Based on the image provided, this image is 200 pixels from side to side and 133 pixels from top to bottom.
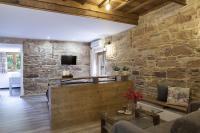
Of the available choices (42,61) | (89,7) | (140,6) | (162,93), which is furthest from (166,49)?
(42,61)

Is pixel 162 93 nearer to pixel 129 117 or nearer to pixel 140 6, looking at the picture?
pixel 129 117

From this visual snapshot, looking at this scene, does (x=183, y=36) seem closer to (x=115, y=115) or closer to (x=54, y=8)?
(x=115, y=115)

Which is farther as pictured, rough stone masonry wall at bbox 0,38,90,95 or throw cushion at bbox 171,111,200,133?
rough stone masonry wall at bbox 0,38,90,95

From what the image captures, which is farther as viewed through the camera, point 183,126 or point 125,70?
point 125,70

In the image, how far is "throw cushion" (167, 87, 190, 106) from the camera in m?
3.01

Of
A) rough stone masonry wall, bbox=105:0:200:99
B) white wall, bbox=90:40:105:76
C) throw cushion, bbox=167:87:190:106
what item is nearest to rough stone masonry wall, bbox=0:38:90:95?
white wall, bbox=90:40:105:76

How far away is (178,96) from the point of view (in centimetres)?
311

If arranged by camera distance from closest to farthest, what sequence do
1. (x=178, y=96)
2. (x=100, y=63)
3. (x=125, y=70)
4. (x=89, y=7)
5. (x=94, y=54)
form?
(x=178, y=96) → (x=89, y=7) → (x=125, y=70) → (x=100, y=63) → (x=94, y=54)

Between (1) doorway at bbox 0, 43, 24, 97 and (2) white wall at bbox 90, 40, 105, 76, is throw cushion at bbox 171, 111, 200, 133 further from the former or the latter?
(1) doorway at bbox 0, 43, 24, 97

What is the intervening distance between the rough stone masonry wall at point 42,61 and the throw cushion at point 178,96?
499 centimetres

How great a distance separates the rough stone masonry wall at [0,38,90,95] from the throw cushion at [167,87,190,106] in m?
4.99

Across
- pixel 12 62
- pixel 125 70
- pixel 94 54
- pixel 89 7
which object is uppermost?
pixel 89 7

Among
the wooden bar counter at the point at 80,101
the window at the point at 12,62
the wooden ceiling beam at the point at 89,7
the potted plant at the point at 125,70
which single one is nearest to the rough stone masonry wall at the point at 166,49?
the potted plant at the point at 125,70

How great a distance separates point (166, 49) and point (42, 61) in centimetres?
508
